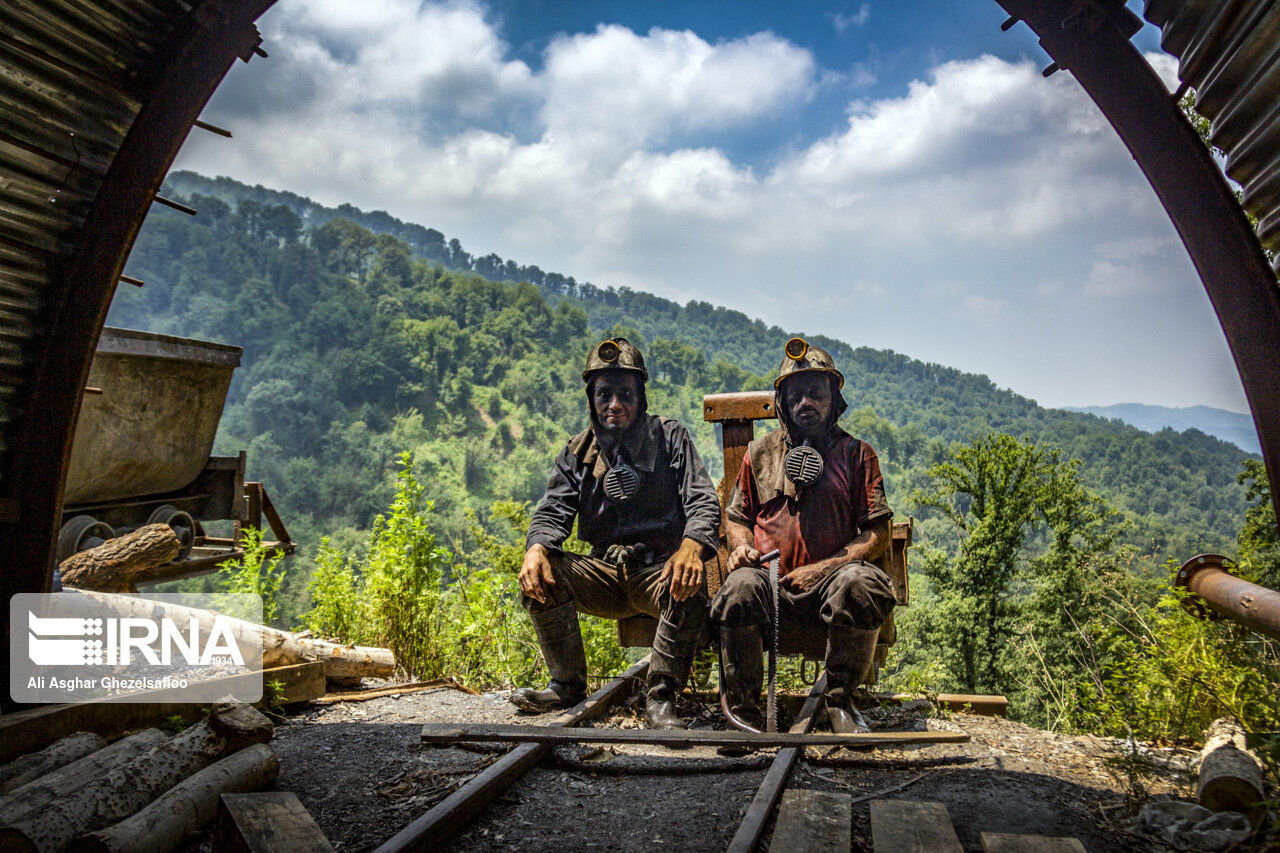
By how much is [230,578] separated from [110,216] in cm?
303

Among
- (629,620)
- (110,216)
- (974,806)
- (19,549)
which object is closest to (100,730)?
(19,549)

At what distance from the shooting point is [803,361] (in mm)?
4340

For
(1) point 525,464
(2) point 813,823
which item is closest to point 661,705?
(2) point 813,823

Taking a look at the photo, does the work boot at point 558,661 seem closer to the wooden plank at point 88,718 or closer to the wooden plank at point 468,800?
the wooden plank at point 468,800

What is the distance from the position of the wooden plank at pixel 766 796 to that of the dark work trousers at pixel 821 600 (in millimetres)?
525

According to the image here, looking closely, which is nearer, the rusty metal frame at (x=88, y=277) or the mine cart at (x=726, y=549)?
the rusty metal frame at (x=88, y=277)

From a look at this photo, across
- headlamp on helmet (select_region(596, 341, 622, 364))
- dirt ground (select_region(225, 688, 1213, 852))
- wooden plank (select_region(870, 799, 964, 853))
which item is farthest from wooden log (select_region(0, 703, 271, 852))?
headlamp on helmet (select_region(596, 341, 622, 364))

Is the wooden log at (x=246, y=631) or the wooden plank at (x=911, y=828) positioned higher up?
the wooden log at (x=246, y=631)

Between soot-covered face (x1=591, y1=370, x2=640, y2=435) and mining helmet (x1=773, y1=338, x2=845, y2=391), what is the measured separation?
0.84 meters

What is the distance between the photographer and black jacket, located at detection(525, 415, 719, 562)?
4.51 meters

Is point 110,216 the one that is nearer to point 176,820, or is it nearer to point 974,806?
point 176,820

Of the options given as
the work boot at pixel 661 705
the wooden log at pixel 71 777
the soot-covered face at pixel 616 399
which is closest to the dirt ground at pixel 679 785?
the work boot at pixel 661 705

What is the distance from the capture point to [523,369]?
275ft

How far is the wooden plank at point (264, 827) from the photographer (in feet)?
7.24
